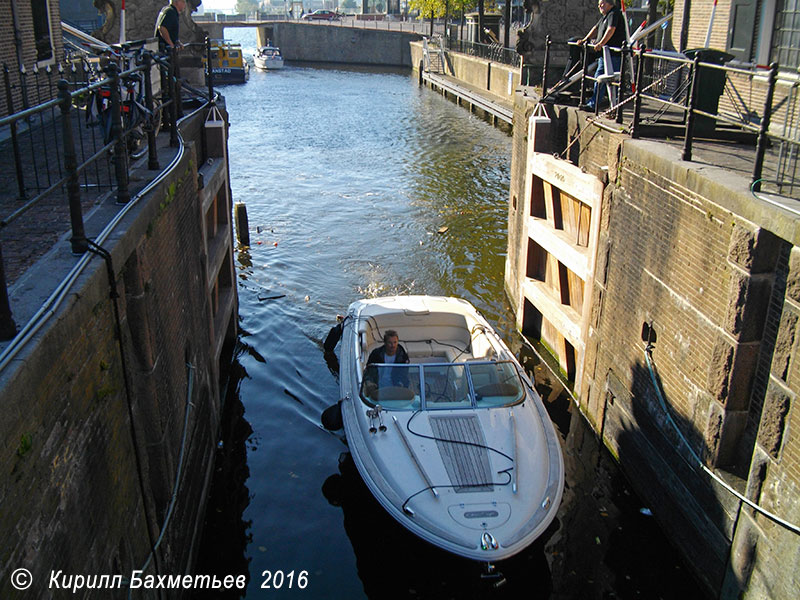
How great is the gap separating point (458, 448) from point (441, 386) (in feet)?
4.08

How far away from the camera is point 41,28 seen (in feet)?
44.2

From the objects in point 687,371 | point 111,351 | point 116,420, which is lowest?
point 687,371

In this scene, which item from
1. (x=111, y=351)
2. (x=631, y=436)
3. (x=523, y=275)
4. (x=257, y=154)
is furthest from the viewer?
(x=257, y=154)

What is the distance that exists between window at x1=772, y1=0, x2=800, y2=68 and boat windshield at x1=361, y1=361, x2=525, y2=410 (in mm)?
6919

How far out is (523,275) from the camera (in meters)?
14.4

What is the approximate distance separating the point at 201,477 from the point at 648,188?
626cm

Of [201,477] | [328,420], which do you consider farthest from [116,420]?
[328,420]

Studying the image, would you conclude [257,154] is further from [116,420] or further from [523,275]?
[116,420]

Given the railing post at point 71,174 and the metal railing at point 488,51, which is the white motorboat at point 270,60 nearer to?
the metal railing at point 488,51

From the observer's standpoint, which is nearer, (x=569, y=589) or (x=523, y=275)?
(x=569, y=589)

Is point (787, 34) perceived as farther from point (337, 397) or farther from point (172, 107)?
point (172, 107)

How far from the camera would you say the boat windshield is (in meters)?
9.28

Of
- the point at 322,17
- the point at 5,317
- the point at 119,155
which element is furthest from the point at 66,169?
the point at 322,17

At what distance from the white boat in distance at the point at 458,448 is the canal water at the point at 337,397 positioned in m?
0.38
